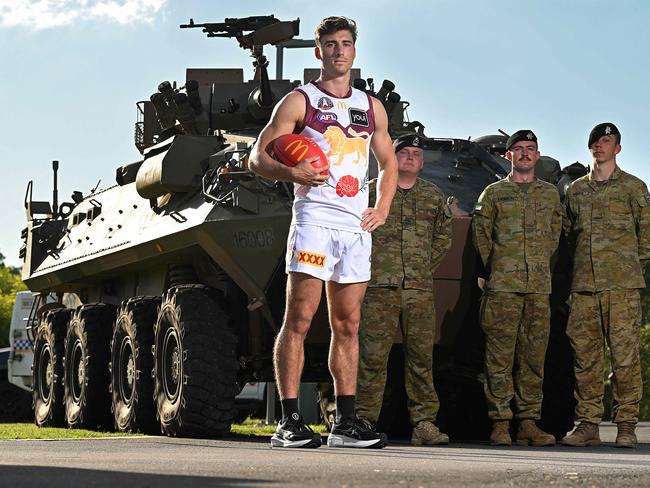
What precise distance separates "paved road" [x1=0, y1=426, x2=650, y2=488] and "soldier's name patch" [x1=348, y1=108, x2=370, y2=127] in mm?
1653

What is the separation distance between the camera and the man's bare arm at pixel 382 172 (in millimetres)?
8039

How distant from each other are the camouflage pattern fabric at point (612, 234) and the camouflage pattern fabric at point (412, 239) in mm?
861

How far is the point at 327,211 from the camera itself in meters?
7.93

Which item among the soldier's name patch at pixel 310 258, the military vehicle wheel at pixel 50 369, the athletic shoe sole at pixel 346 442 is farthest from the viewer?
the military vehicle wheel at pixel 50 369

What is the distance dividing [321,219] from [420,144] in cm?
197

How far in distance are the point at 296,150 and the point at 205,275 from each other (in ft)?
12.4

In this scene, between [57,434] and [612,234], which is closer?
[612,234]

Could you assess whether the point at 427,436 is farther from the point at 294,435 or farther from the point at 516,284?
the point at 294,435

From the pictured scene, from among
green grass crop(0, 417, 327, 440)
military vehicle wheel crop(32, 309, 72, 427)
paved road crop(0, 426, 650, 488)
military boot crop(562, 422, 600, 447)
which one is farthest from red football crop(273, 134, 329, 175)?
military vehicle wheel crop(32, 309, 72, 427)

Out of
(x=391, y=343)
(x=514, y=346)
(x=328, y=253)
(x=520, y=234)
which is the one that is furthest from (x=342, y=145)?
(x=514, y=346)

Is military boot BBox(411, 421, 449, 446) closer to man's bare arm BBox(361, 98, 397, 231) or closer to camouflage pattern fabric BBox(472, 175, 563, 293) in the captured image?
camouflage pattern fabric BBox(472, 175, 563, 293)

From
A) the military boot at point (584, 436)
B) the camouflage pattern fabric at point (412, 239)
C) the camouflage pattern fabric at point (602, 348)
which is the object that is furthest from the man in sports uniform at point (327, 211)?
the camouflage pattern fabric at point (602, 348)

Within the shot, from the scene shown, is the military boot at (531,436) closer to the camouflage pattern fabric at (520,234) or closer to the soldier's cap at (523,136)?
the camouflage pattern fabric at (520,234)

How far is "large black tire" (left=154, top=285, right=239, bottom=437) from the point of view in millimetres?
10367
